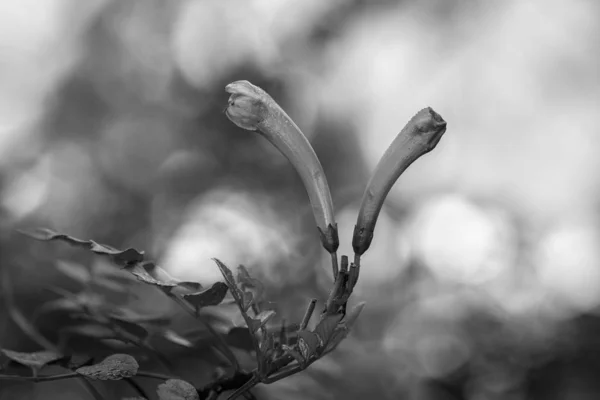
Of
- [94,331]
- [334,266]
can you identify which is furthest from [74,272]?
[334,266]

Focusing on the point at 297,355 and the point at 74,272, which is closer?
the point at 297,355

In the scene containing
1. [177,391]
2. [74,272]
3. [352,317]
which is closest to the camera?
[177,391]

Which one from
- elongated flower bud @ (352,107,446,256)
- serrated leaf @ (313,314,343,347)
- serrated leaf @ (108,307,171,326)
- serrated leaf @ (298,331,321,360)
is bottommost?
serrated leaf @ (298,331,321,360)

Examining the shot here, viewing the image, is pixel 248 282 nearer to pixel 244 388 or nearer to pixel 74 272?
pixel 244 388

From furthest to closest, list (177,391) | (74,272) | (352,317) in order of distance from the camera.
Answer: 1. (74,272)
2. (352,317)
3. (177,391)

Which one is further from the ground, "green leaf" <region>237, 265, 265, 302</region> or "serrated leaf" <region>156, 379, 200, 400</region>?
"green leaf" <region>237, 265, 265, 302</region>

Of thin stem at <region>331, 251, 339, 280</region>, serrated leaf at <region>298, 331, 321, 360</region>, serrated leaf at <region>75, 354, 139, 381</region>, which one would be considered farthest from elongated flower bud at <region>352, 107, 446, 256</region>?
serrated leaf at <region>75, 354, 139, 381</region>

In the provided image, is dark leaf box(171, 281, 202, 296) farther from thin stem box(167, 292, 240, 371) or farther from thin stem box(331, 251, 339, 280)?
thin stem box(331, 251, 339, 280)
